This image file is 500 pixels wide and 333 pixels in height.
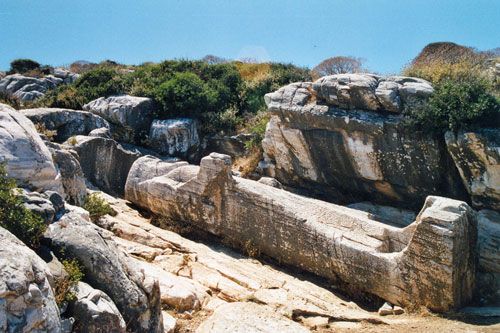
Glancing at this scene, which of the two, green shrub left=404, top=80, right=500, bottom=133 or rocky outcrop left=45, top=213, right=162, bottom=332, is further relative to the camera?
green shrub left=404, top=80, right=500, bottom=133

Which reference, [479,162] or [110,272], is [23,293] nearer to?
[110,272]

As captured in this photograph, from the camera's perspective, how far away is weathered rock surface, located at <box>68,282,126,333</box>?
12.5 ft

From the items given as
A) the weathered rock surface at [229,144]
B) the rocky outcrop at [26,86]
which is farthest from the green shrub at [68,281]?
the rocky outcrop at [26,86]

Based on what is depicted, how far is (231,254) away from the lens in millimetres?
8531

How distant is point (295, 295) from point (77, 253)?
4075 mm

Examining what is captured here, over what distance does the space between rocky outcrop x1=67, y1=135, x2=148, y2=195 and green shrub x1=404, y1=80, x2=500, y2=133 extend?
838 cm

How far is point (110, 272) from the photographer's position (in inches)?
176

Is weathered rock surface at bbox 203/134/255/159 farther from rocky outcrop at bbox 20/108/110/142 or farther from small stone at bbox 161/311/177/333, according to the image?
small stone at bbox 161/311/177/333

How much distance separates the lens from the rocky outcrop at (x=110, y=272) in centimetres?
439

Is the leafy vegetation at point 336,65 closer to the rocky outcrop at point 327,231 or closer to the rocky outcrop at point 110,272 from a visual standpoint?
the rocky outcrop at point 327,231

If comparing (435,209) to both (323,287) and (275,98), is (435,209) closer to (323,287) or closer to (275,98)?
(323,287)

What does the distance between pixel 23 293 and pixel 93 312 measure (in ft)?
3.07

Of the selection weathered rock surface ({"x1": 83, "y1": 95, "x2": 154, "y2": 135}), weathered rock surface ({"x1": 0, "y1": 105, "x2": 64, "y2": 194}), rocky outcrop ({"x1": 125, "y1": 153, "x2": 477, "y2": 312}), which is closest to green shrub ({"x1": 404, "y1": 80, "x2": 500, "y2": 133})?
rocky outcrop ({"x1": 125, "y1": 153, "x2": 477, "y2": 312})

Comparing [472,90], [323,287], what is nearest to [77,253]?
[323,287]
